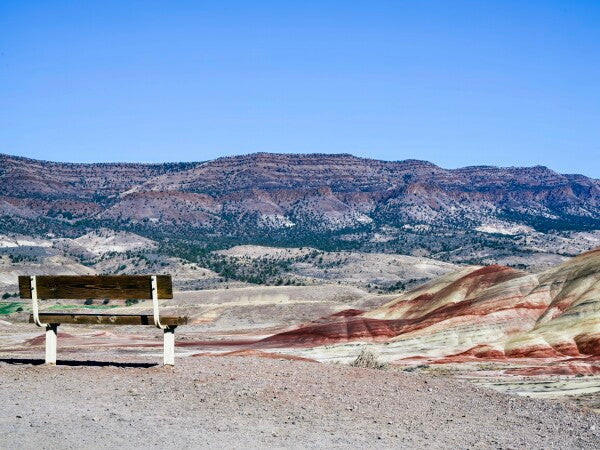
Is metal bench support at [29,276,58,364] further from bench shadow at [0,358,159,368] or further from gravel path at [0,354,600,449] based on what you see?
gravel path at [0,354,600,449]

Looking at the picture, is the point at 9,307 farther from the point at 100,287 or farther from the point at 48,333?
the point at 100,287

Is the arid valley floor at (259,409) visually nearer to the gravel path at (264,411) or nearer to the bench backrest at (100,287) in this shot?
the gravel path at (264,411)

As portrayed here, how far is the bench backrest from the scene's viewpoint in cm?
1398

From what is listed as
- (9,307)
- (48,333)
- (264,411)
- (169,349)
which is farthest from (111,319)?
(9,307)

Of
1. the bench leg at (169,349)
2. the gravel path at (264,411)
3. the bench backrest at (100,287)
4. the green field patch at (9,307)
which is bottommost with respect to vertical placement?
the green field patch at (9,307)

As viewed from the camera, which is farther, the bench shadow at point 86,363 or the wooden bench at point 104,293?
the bench shadow at point 86,363

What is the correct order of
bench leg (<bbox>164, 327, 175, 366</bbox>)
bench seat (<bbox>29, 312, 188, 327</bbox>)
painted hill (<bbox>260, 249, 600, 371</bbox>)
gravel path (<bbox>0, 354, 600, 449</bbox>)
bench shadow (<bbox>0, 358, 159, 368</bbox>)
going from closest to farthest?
gravel path (<bbox>0, 354, 600, 449</bbox>)
bench leg (<bbox>164, 327, 175, 366</bbox>)
bench seat (<bbox>29, 312, 188, 327</bbox>)
bench shadow (<bbox>0, 358, 159, 368</bbox>)
painted hill (<bbox>260, 249, 600, 371</bbox>)

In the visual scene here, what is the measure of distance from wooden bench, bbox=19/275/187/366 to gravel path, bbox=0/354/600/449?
653 mm

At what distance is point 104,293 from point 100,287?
0.12 metres

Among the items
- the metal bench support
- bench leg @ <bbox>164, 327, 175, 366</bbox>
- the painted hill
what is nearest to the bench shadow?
the metal bench support

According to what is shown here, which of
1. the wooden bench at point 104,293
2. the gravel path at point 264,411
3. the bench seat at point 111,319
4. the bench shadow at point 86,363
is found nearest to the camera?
the gravel path at point 264,411

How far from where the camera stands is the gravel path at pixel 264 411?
981 cm

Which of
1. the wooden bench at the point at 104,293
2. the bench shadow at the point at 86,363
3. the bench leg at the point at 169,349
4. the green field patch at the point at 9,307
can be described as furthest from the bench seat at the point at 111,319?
the green field patch at the point at 9,307

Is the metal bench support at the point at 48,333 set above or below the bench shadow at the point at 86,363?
above
